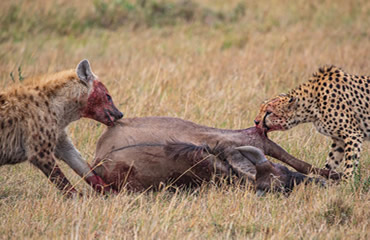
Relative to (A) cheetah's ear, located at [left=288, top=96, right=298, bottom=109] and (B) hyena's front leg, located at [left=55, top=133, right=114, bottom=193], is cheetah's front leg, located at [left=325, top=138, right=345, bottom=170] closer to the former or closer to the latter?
(A) cheetah's ear, located at [left=288, top=96, right=298, bottom=109]

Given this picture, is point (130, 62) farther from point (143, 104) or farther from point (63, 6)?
point (63, 6)

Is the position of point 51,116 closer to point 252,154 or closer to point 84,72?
point 84,72

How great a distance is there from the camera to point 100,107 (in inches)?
202

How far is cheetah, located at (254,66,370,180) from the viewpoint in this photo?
16.7 ft

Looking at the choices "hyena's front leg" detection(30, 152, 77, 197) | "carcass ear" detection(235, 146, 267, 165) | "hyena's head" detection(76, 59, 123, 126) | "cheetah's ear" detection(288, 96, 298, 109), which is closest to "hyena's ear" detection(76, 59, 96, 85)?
"hyena's head" detection(76, 59, 123, 126)

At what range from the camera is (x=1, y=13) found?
10117mm

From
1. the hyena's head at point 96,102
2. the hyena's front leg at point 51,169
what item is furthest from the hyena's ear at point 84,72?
the hyena's front leg at point 51,169

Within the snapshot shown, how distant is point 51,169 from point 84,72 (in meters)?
0.96

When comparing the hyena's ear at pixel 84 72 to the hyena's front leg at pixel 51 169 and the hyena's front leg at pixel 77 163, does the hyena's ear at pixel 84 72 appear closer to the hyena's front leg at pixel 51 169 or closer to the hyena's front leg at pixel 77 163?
the hyena's front leg at pixel 77 163

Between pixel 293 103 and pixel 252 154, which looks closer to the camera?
pixel 252 154

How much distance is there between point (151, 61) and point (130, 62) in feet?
1.07

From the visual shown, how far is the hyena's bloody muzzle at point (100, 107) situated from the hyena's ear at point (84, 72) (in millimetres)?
64

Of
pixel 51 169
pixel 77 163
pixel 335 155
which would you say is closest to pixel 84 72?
pixel 77 163

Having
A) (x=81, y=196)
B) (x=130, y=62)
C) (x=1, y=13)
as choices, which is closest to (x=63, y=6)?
(x=1, y=13)
